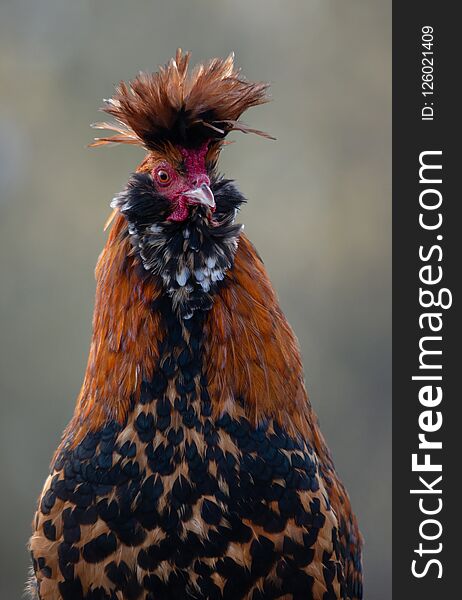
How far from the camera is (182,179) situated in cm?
201

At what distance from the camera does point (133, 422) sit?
2021mm

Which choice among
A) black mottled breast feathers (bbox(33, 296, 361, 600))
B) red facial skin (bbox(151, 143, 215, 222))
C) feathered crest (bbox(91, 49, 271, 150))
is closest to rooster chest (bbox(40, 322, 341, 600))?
black mottled breast feathers (bbox(33, 296, 361, 600))

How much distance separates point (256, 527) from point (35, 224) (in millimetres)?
3600

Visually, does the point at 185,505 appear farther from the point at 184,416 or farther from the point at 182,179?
the point at 182,179

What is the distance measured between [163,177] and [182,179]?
6 centimetres

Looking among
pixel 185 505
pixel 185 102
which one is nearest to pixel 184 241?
pixel 185 102

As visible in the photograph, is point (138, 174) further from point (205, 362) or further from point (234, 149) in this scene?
point (234, 149)

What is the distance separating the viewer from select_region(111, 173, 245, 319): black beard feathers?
199 centimetres

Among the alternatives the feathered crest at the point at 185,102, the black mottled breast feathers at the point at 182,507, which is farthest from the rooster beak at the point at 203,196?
the black mottled breast feathers at the point at 182,507

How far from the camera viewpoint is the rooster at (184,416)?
6.45 ft

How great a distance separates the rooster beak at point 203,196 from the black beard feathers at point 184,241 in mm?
32

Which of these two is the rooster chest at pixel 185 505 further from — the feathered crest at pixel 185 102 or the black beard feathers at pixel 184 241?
the feathered crest at pixel 185 102

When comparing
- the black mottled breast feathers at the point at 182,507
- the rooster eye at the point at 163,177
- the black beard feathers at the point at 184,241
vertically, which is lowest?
the black mottled breast feathers at the point at 182,507

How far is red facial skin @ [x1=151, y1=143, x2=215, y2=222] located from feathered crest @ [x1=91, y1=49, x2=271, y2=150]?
0.04 meters
